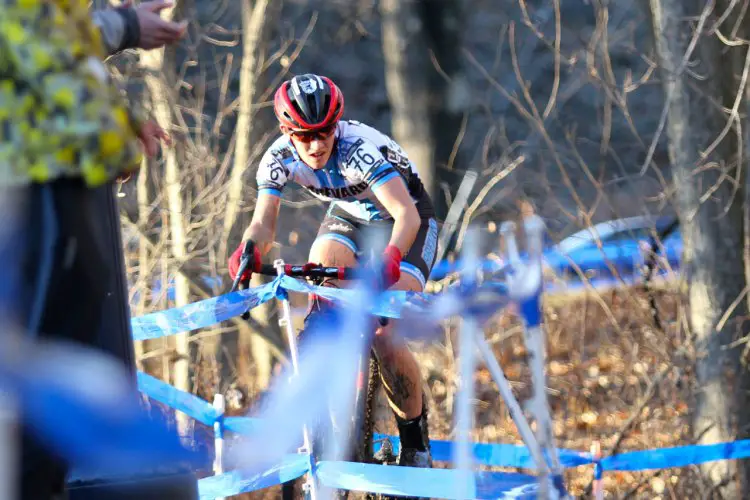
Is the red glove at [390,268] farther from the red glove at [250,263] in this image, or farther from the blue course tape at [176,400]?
the blue course tape at [176,400]

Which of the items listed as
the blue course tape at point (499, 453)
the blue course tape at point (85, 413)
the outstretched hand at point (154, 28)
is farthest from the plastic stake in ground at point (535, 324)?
the blue course tape at point (499, 453)

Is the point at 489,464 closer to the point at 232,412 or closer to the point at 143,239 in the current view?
the point at 232,412

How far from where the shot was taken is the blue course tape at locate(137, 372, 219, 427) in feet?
21.4

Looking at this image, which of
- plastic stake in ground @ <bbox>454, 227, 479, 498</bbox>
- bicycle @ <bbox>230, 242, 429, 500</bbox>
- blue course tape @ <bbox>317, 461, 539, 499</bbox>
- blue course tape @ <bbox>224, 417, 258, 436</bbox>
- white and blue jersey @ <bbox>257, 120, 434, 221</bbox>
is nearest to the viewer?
plastic stake in ground @ <bbox>454, 227, 479, 498</bbox>

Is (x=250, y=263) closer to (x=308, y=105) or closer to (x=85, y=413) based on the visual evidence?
(x=308, y=105)

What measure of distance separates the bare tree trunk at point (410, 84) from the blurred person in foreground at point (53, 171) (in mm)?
9969

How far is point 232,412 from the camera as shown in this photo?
8.79 metres

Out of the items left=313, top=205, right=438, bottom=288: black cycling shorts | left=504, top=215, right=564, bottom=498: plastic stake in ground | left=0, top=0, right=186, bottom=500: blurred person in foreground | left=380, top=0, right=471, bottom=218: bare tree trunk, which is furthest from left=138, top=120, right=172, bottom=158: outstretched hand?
left=380, top=0, right=471, bottom=218: bare tree trunk

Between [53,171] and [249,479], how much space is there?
→ 8.77 ft

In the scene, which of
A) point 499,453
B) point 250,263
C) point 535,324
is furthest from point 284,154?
point 535,324

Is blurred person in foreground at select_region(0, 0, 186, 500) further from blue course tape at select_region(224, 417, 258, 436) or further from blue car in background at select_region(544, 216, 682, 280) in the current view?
blue car in background at select_region(544, 216, 682, 280)

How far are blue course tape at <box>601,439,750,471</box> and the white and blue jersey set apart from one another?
1719mm

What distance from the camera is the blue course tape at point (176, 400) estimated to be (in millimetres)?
6527

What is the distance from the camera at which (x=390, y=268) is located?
17.7 ft
